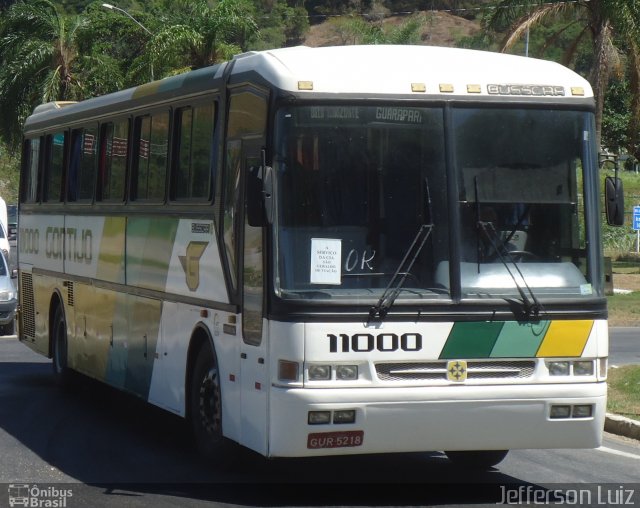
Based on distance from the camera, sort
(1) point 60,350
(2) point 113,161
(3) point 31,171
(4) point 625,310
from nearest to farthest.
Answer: (2) point 113,161 < (1) point 60,350 < (3) point 31,171 < (4) point 625,310

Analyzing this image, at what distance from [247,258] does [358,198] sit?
36.0 inches

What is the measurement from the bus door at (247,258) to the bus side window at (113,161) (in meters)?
3.09

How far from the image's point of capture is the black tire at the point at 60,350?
583 inches

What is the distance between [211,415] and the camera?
32.1 ft

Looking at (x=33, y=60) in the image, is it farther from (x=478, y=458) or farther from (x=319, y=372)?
(x=319, y=372)

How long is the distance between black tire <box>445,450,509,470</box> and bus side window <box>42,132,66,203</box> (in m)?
6.69

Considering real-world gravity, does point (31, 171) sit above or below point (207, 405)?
above

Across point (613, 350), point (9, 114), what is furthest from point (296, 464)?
point (9, 114)

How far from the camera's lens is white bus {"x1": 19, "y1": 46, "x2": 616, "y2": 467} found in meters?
8.24

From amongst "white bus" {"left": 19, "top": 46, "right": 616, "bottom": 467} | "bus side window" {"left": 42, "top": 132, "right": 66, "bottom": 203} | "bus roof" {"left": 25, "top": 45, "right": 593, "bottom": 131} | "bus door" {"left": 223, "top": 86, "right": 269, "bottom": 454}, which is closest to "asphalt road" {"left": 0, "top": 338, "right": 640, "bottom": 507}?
"white bus" {"left": 19, "top": 46, "right": 616, "bottom": 467}

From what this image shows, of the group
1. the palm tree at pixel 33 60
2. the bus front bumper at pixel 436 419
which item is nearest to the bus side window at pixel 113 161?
the bus front bumper at pixel 436 419

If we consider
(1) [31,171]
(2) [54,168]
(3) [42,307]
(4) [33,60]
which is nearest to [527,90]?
(2) [54,168]

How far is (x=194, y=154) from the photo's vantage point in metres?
10.3

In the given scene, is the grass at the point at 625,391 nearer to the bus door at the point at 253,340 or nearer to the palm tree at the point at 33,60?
the bus door at the point at 253,340
